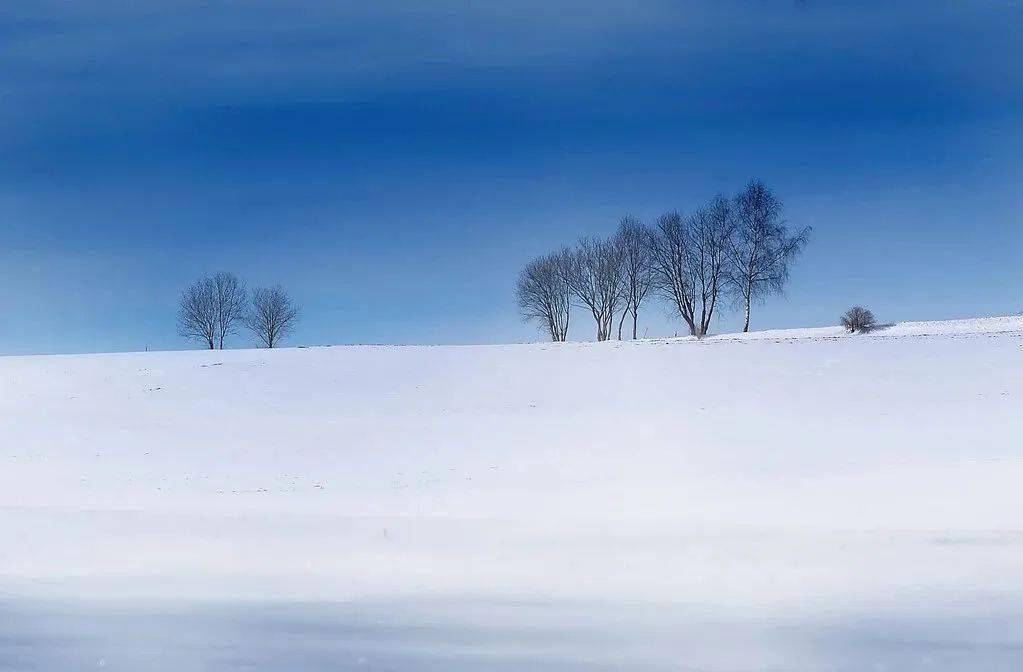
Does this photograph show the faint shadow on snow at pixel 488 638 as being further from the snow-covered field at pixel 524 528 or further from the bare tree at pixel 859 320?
the bare tree at pixel 859 320

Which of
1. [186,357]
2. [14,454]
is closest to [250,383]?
[186,357]

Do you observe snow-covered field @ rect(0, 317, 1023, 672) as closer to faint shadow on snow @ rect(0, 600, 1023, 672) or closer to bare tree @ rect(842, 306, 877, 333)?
faint shadow on snow @ rect(0, 600, 1023, 672)

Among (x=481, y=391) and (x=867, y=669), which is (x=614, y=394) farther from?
(x=867, y=669)

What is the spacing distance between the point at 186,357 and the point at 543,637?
64.8 feet

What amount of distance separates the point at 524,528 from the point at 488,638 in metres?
2.34

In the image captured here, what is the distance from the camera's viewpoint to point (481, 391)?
17.5 m

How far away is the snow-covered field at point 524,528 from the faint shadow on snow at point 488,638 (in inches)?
0.8

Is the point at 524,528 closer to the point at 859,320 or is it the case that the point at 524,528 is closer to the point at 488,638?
the point at 488,638

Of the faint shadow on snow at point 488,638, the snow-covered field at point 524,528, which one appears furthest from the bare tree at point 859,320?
the faint shadow on snow at point 488,638

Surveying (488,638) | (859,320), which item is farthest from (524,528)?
(859,320)

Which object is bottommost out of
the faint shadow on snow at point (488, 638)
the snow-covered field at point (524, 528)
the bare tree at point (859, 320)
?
the faint shadow on snow at point (488, 638)

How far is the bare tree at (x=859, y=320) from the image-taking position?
29531 millimetres

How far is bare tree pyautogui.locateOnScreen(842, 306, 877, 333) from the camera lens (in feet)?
96.9

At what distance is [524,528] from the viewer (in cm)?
707
